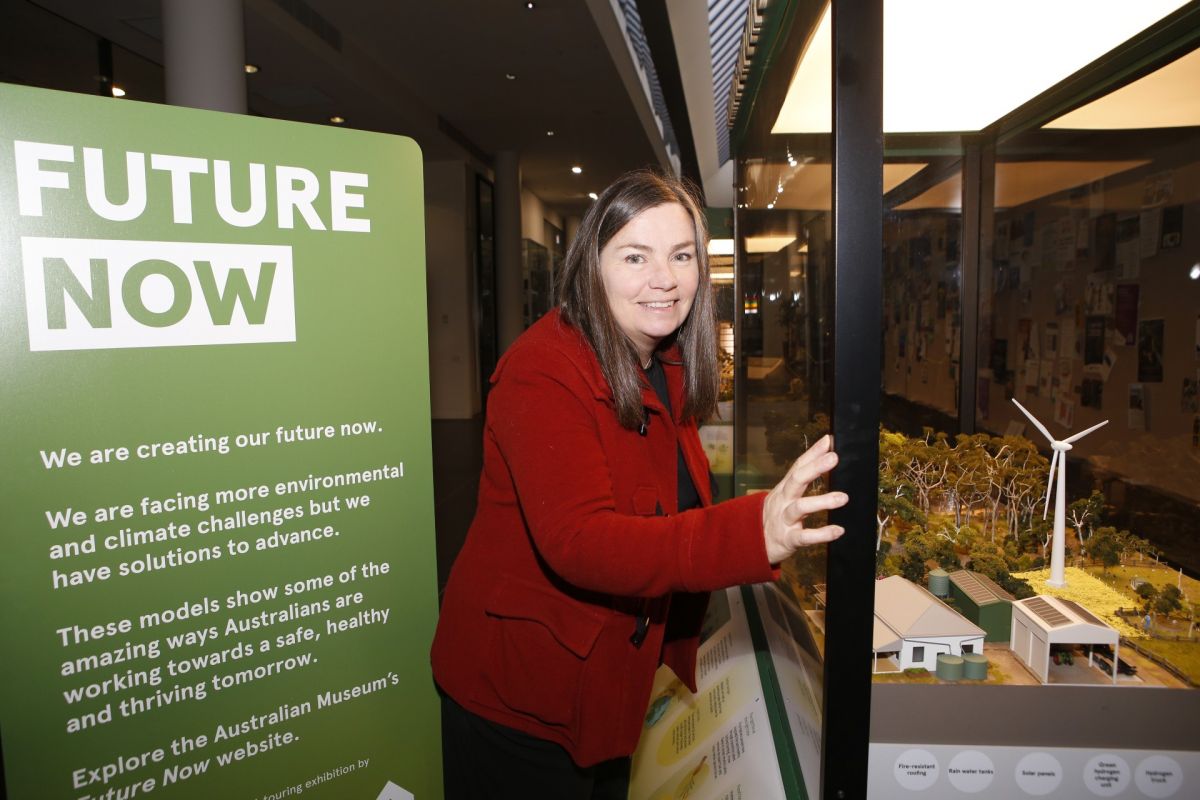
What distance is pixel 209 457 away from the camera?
1339 millimetres

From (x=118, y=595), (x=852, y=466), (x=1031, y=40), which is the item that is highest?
(x=1031, y=40)

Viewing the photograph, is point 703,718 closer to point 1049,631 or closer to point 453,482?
point 1049,631

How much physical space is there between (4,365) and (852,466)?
1291 millimetres

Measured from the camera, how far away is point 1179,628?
165 centimetres

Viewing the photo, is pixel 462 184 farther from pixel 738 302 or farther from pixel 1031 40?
pixel 1031 40

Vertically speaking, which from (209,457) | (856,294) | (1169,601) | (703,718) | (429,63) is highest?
(429,63)

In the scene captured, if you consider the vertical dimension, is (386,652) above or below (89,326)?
below

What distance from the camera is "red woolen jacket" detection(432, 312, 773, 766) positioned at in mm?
1064

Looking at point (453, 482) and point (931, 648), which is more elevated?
point (931, 648)

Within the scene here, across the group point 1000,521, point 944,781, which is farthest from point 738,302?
point 944,781

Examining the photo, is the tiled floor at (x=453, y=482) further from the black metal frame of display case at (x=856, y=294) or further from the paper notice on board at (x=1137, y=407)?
the paper notice on board at (x=1137, y=407)

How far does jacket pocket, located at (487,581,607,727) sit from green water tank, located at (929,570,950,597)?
1.02 m

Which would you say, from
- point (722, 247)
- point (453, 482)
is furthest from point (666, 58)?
point (453, 482)

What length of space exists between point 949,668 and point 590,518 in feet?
3.23
